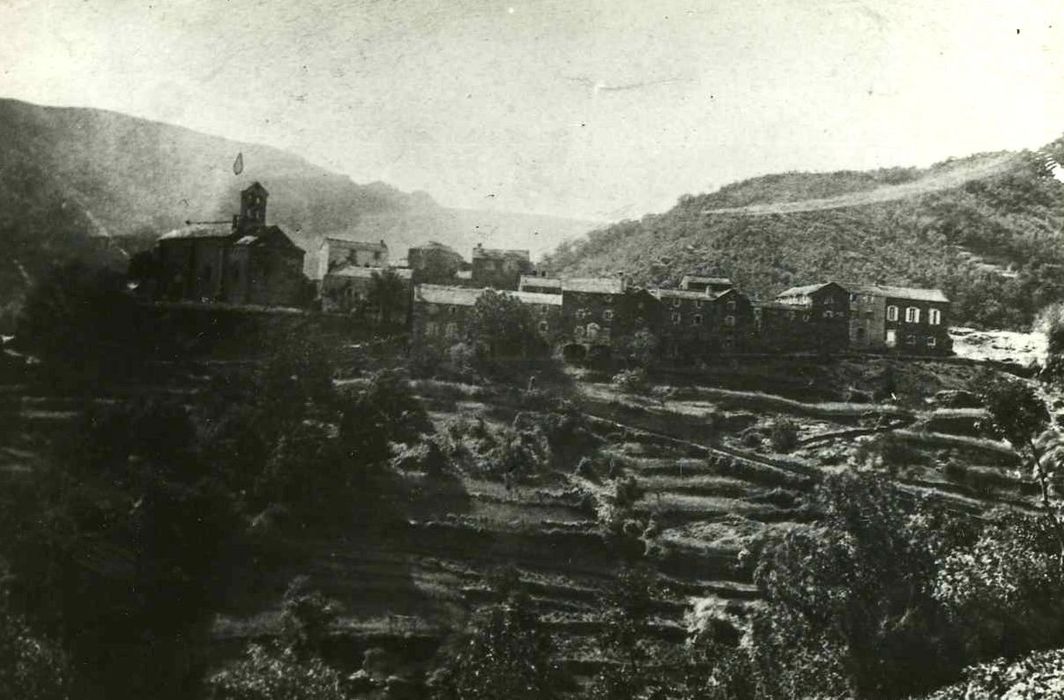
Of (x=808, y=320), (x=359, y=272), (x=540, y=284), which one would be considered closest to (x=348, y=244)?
(x=359, y=272)

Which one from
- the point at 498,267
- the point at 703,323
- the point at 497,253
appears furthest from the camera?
the point at 498,267

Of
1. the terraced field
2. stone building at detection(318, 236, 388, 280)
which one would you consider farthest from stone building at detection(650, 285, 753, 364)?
stone building at detection(318, 236, 388, 280)

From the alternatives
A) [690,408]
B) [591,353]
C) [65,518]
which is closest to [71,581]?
[65,518]

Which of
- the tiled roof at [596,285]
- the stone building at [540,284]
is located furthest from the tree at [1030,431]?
the stone building at [540,284]

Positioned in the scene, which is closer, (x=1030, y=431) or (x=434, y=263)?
(x=1030, y=431)

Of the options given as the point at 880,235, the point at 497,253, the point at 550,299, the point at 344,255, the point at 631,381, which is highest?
the point at 880,235

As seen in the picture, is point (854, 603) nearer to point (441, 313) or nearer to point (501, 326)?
point (501, 326)
